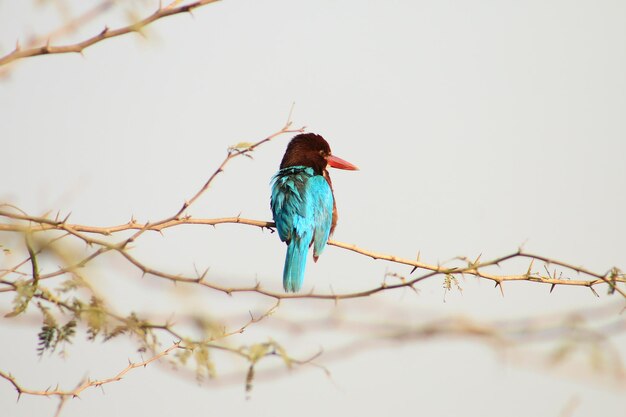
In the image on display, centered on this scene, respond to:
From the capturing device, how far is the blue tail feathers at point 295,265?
16.6 ft

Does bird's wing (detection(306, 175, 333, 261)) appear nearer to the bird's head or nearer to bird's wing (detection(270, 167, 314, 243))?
bird's wing (detection(270, 167, 314, 243))

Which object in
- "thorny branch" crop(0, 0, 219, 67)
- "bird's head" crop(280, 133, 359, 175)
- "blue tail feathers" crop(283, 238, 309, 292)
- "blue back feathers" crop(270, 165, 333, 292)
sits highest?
"bird's head" crop(280, 133, 359, 175)

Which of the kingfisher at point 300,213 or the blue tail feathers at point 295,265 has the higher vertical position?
the kingfisher at point 300,213

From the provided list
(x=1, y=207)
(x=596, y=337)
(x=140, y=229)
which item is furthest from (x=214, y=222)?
(x=596, y=337)

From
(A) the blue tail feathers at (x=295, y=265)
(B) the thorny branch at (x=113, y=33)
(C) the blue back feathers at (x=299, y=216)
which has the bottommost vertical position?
(B) the thorny branch at (x=113, y=33)

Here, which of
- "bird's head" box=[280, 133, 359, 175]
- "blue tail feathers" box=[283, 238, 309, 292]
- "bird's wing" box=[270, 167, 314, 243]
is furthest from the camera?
"bird's head" box=[280, 133, 359, 175]

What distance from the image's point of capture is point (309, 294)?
245 centimetres

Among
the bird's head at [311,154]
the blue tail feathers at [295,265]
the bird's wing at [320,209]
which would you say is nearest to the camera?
the blue tail feathers at [295,265]

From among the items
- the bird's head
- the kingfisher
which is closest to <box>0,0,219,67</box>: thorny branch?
the kingfisher

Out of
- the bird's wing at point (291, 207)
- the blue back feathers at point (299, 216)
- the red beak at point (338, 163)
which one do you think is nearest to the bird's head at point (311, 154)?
the red beak at point (338, 163)

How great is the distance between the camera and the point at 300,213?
5.31 meters

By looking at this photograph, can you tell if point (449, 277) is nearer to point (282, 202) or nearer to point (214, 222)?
point (214, 222)

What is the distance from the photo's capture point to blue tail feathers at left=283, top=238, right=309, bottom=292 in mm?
5059

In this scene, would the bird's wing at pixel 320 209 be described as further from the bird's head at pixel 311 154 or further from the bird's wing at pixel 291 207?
the bird's head at pixel 311 154
